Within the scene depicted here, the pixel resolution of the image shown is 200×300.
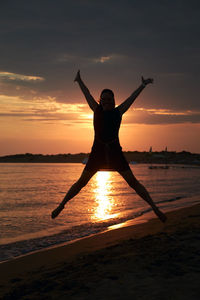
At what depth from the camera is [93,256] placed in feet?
16.8

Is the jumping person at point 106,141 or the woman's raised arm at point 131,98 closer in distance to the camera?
the jumping person at point 106,141

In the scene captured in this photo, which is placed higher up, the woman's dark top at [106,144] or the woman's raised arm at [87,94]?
the woman's raised arm at [87,94]

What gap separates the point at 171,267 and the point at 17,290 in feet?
6.82

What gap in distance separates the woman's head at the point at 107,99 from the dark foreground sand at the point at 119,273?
2.41 m

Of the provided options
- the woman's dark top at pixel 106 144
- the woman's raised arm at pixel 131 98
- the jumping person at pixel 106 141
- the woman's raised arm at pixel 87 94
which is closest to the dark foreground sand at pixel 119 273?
the jumping person at pixel 106 141

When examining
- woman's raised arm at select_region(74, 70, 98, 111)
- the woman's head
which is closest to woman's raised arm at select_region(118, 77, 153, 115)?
the woman's head

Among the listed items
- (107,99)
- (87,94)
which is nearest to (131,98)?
(107,99)

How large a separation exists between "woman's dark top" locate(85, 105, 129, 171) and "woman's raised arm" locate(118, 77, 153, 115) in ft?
0.64

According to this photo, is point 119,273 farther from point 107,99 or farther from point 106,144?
point 107,99

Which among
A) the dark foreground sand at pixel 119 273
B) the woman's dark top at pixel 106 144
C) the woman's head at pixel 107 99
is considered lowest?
the dark foreground sand at pixel 119 273

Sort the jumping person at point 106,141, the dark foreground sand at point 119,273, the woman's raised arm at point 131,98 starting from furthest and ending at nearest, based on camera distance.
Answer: the woman's raised arm at point 131,98 < the jumping person at point 106,141 < the dark foreground sand at point 119,273

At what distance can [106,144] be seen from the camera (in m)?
4.75

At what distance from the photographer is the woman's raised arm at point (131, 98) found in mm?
4984

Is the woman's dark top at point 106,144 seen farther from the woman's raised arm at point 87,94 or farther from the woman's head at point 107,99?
the woman's raised arm at point 87,94
